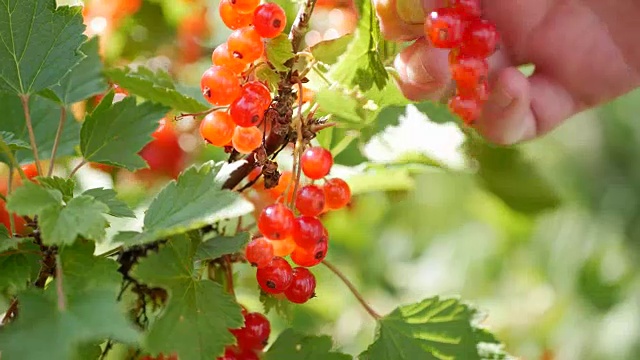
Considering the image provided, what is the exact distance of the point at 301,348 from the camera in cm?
82

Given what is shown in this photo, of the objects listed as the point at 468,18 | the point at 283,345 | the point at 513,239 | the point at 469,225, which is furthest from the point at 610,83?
the point at 469,225

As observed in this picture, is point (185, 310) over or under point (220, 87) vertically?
under

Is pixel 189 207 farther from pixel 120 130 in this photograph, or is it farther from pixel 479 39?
→ pixel 479 39

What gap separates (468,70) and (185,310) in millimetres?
368

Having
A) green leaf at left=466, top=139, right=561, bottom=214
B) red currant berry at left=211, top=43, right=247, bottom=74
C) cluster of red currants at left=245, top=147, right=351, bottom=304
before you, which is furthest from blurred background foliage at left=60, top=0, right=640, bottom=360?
red currant berry at left=211, top=43, right=247, bottom=74

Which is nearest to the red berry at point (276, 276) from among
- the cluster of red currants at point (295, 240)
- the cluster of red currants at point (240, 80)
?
the cluster of red currants at point (295, 240)

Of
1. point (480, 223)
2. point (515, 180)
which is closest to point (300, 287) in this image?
point (515, 180)

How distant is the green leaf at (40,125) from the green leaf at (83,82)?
1.5 inches

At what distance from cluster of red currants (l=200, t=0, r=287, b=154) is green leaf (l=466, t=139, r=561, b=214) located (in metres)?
0.80

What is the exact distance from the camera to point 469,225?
8.66 feet

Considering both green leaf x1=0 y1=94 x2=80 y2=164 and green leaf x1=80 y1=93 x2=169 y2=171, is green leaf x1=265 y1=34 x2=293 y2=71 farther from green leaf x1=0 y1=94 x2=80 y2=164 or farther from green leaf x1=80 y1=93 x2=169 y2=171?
green leaf x1=0 y1=94 x2=80 y2=164

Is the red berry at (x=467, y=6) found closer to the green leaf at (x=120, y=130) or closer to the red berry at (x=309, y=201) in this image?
the red berry at (x=309, y=201)

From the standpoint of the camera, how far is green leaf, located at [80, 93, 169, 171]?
2.64ft

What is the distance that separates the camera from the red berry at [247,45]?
691mm
